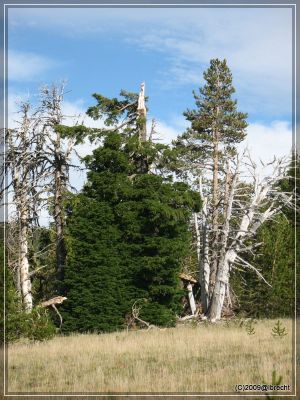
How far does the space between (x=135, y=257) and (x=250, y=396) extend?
597 inches

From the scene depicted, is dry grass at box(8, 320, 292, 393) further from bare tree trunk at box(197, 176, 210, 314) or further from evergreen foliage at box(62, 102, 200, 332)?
bare tree trunk at box(197, 176, 210, 314)

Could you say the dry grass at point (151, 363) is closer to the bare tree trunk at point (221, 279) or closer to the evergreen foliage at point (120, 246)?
the evergreen foliage at point (120, 246)

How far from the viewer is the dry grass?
10.3 metres

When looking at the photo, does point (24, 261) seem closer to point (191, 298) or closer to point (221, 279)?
point (221, 279)

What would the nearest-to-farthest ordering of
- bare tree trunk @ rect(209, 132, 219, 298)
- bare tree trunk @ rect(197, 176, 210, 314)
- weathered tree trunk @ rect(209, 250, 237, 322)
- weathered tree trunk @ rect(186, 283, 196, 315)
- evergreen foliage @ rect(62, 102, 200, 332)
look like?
evergreen foliage @ rect(62, 102, 200, 332) < weathered tree trunk @ rect(209, 250, 237, 322) < bare tree trunk @ rect(197, 176, 210, 314) < bare tree trunk @ rect(209, 132, 219, 298) < weathered tree trunk @ rect(186, 283, 196, 315)

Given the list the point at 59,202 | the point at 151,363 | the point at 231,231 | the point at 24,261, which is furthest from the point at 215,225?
the point at 151,363

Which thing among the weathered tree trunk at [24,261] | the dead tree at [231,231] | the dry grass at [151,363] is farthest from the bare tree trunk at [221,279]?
the weathered tree trunk at [24,261]

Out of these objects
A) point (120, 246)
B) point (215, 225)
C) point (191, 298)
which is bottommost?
point (191, 298)

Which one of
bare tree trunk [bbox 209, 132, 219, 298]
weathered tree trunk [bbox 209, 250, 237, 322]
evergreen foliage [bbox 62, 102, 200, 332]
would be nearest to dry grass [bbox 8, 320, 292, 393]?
evergreen foliage [bbox 62, 102, 200, 332]

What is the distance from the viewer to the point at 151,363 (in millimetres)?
13219


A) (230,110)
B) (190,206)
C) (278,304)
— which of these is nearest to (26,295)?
(190,206)

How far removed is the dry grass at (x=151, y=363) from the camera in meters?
10.3

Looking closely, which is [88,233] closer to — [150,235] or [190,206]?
[150,235]

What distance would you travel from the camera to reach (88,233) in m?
A: 23.6
